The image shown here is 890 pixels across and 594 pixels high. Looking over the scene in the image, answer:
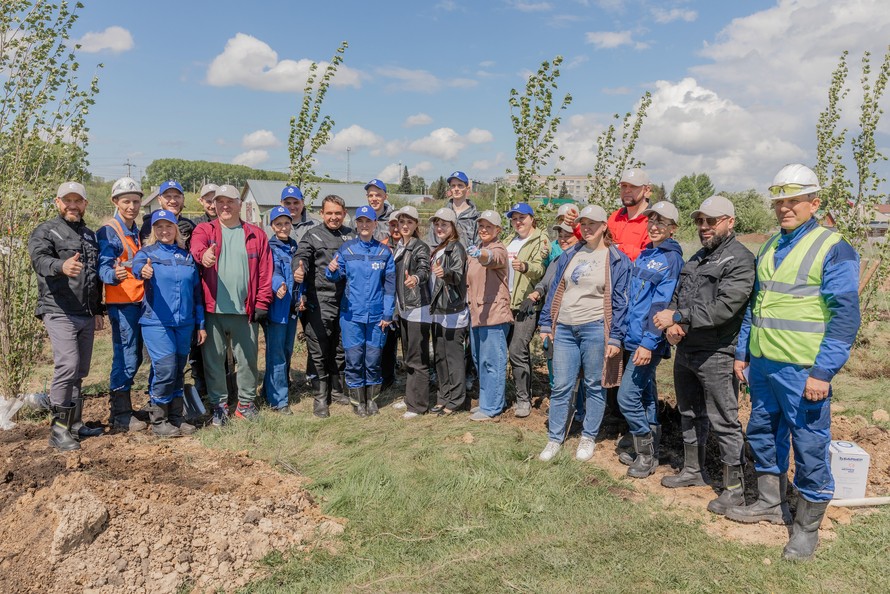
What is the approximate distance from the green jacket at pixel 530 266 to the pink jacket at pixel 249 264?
244 cm

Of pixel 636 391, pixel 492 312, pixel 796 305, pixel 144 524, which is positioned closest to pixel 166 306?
pixel 144 524

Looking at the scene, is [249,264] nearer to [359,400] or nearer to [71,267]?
[71,267]

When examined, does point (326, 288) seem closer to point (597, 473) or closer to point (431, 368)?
point (431, 368)

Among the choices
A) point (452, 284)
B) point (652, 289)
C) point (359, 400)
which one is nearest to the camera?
point (652, 289)

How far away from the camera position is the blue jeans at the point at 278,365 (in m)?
6.25

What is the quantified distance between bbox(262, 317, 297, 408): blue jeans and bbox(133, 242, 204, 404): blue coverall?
2.97 feet

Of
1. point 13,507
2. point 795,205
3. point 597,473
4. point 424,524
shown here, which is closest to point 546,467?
point 597,473

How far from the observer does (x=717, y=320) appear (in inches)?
157

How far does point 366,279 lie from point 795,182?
3.85m

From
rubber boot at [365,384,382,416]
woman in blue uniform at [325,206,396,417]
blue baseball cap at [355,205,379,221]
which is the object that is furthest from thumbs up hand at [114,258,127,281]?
rubber boot at [365,384,382,416]

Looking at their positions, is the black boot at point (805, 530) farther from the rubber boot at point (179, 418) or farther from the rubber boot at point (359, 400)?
the rubber boot at point (179, 418)

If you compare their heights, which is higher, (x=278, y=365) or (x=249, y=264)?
(x=249, y=264)

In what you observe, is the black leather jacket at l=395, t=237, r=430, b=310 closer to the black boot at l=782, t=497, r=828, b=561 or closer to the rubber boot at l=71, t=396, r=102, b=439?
the rubber boot at l=71, t=396, r=102, b=439

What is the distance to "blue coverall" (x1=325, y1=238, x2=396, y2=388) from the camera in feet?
20.0
